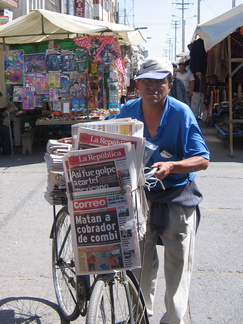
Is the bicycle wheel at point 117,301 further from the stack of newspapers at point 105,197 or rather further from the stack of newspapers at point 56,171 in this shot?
the stack of newspapers at point 56,171

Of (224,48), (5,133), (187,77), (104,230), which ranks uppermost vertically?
(224,48)

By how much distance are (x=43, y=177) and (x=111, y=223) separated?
18.4 feet

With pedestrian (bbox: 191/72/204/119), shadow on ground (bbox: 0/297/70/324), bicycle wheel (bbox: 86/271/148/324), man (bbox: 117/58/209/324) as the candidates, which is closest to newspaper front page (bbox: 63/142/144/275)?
bicycle wheel (bbox: 86/271/148/324)

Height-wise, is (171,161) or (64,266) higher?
(171,161)

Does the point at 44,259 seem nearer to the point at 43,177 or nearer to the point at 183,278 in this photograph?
the point at 183,278

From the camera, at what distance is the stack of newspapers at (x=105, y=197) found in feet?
6.66

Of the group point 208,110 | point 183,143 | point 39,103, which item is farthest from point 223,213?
point 208,110

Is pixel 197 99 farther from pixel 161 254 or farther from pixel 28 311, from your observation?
pixel 28 311

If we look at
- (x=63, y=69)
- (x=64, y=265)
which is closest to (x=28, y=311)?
(x=64, y=265)

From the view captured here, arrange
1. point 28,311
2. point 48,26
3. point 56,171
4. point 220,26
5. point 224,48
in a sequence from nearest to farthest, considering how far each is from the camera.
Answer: point 56,171 → point 28,311 → point 220,26 → point 224,48 → point 48,26

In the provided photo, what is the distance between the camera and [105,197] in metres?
2.07

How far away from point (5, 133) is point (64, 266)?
6.71 metres

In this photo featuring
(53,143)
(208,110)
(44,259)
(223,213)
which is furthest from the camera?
(208,110)

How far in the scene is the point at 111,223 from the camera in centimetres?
208
